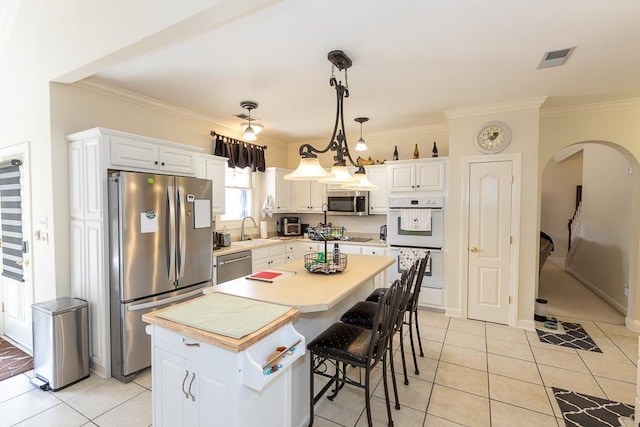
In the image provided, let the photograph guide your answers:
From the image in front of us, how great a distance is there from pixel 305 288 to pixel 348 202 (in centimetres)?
318

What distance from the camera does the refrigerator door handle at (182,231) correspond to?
2992 mm

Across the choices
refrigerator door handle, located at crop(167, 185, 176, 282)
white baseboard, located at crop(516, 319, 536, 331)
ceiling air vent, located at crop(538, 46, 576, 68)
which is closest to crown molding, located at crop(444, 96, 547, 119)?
ceiling air vent, located at crop(538, 46, 576, 68)

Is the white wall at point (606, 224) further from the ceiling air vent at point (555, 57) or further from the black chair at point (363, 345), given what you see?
the black chair at point (363, 345)

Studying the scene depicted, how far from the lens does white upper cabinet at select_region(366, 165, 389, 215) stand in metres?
4.93

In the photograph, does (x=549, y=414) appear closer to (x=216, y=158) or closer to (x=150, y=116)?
(x=216, y=158)

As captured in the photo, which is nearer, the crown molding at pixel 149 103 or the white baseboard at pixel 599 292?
the crown molding at pixel 149 103

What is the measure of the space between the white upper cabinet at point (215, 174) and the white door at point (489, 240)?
3315 millimetres

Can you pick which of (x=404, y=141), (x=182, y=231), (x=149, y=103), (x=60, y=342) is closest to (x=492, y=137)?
(x=404, y=141)

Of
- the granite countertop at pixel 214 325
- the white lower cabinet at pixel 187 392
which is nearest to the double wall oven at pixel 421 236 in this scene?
the granite countertop at pixel 214 325

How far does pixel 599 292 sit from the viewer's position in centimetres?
506

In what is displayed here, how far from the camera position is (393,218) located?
4.53 m

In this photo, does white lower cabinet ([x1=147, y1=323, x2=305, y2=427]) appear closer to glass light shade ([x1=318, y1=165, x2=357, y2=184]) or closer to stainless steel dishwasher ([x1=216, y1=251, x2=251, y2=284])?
glass light shade ([x1=318, y1=165, x2=357, y2=184])

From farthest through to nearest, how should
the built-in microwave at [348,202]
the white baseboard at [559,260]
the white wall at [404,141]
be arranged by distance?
the white baseboard at [559,260], the built-in microwave at [348,202], the white wall at [404,141]

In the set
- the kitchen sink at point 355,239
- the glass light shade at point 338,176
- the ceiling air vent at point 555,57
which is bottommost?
the kitchen sink at point 355,239
